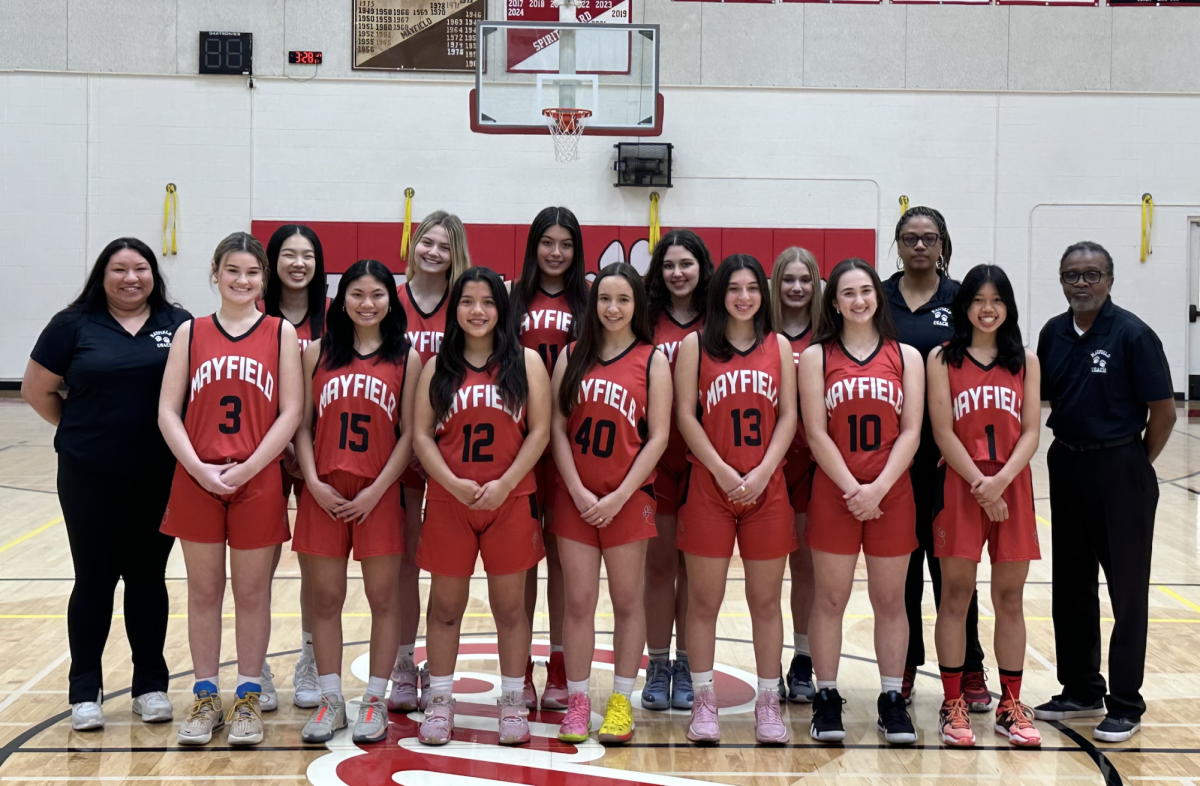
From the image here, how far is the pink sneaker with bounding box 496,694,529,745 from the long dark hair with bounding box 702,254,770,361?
1373 mm

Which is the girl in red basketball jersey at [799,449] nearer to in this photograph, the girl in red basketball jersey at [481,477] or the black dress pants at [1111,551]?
the black dress pants at [1111,551]

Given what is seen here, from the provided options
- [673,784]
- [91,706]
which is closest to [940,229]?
[673,784]

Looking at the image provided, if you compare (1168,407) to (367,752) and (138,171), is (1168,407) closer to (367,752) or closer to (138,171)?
(367,752)

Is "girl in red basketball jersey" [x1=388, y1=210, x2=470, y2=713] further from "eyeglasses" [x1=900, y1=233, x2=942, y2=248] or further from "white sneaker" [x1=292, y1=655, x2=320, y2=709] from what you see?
"eyeglasses" [x1=900, y1=233, x2=942, y2=248]

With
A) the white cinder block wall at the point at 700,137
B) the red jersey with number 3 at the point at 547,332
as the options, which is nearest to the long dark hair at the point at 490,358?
the red jersey with number 3 at the point at 547,332

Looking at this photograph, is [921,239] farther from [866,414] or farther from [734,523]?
[734,523]

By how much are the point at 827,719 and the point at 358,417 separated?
6.27ft

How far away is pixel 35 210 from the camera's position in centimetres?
1373

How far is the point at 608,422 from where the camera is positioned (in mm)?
3635

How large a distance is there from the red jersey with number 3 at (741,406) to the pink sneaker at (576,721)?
0.96 m

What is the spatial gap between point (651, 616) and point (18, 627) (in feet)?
9.96

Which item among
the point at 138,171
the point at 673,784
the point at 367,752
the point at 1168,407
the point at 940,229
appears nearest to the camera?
the point at 673,784

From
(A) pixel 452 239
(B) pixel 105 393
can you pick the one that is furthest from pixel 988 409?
(B) pixel 105 393

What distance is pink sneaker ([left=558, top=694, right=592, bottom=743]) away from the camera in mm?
3600
